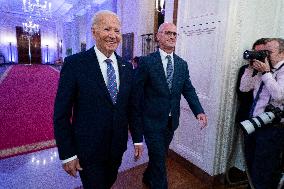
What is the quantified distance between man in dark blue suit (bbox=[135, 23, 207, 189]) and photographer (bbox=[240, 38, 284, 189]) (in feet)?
1.87

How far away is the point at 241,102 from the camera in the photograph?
9.18 feet

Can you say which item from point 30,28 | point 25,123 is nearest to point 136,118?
point 25,123

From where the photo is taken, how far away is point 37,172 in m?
2.98

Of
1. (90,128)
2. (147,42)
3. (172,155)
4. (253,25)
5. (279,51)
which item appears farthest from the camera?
(147,42)

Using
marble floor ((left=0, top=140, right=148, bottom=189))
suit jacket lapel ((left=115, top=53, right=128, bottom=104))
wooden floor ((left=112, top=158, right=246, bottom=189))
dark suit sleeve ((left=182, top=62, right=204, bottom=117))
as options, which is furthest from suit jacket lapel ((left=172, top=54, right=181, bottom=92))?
marble floor ((left=0, top=140, right=148, bottom=189))

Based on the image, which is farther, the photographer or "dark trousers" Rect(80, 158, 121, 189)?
the photographer

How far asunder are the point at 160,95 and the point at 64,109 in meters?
1.05

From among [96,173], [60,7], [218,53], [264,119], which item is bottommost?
[96,173]

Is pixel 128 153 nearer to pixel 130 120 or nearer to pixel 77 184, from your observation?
pixel 77 184

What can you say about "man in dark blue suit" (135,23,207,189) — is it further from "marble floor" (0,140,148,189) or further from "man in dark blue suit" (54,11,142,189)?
"marble floor" (0,140,148,189)

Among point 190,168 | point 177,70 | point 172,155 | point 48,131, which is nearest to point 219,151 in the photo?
point 190,168

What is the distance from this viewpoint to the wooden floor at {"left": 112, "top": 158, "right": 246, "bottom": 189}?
9.29 feet

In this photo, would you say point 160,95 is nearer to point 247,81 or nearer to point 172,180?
point 247,81

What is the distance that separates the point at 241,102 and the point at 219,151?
0.61 m
